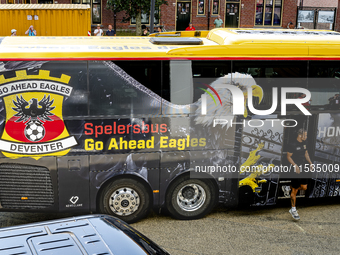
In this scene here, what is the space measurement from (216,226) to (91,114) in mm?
3027

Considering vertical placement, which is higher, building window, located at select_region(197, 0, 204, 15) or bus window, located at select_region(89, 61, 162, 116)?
building window, located at select_region(197, 0, 204, 15)

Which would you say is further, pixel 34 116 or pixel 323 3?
pixel 323 3

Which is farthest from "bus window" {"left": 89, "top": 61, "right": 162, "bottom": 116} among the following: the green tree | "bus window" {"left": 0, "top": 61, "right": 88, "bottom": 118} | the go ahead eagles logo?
the green tree

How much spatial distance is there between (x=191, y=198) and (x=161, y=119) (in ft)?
5.69

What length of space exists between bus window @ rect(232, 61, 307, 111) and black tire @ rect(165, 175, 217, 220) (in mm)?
1778

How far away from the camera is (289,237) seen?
7.56m

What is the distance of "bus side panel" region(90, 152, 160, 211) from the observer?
755cm

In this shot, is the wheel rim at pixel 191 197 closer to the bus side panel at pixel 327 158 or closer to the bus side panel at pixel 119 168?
the bus side panel at pixel 119 168

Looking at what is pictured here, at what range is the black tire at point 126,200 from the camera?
7.78m

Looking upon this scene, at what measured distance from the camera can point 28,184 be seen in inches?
292

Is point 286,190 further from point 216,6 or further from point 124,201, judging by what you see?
point 216,6

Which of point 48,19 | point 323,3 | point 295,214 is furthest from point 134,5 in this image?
point 295,214

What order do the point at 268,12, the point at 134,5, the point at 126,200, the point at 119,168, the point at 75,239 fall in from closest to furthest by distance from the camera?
the point at 75,239
the point at 119,168
the point at 126,200
the point at 134,5
the point at 268,12

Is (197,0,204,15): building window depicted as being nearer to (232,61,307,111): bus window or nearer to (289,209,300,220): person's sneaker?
(232,61,307,111): bus window
